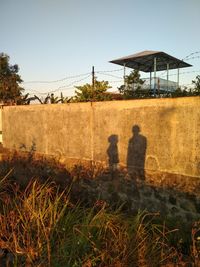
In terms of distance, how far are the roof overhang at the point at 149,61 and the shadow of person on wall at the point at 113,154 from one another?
13.3m

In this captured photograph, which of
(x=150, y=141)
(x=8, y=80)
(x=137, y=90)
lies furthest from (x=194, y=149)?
(x=8, y=80)

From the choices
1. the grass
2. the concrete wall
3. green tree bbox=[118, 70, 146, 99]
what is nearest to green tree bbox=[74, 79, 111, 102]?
green tree bbox=[118, 70, 146, 99]

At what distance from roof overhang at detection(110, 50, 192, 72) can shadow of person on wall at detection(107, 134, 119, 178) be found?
13.3 metres

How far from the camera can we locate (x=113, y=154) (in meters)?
6.70

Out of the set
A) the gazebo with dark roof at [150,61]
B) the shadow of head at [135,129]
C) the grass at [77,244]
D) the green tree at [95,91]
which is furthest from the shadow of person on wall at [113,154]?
the gazebo with dark roof at [150,61]

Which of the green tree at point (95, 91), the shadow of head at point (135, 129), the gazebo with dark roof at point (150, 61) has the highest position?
the gazebo with dark roof at point (150, 61)

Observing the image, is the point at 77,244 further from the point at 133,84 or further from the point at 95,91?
the point at 133,84

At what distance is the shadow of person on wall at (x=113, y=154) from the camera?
21.7 feet

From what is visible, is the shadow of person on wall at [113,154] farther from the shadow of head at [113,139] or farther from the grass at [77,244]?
the grass at [77,244]

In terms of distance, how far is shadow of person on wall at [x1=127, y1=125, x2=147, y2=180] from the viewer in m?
6.07

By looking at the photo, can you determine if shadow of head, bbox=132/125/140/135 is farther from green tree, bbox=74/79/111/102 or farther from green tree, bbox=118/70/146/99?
green tree, bbox=118/70/146/99

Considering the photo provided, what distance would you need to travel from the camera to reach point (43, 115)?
8625 millimetres

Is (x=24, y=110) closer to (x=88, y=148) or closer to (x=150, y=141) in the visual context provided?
(x=88, y=148)

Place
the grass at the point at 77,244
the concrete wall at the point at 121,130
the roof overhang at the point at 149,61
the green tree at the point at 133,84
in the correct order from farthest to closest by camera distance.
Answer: the roof overhang at the point at 149,61, the green tree at the point at 133,84, the concrete wall at the point at 121,130, the grass at the point at 77,244
